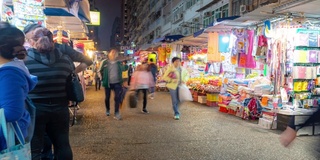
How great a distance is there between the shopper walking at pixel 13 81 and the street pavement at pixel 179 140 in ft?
11.2

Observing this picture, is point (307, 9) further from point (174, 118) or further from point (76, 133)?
point (76, 133)

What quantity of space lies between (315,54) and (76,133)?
684 cm

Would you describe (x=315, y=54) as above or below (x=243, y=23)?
below

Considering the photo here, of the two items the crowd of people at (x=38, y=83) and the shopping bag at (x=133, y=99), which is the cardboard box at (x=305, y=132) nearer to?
the shopping bag at (x=133, y=99)

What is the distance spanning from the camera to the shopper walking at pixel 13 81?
2.15 metres

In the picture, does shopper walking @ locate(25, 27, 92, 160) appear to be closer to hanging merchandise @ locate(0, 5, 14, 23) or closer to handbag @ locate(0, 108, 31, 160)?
handbag @ locate(0, 108, 31, 160)

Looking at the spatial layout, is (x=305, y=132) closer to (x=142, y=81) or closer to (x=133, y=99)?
(x=142, y=81)

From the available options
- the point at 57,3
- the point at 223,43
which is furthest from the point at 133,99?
the point at 57,3

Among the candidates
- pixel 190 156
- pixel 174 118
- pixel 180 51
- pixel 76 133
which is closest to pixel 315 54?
pixel 174 118

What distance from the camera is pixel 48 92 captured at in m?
3.36

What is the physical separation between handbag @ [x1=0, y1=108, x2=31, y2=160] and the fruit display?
1119cm

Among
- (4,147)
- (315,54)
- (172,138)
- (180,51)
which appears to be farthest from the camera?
(180,51)

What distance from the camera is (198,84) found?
48.2 ft

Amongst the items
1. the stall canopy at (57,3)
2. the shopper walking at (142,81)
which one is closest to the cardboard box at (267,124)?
the shopper walking at (142,81)
